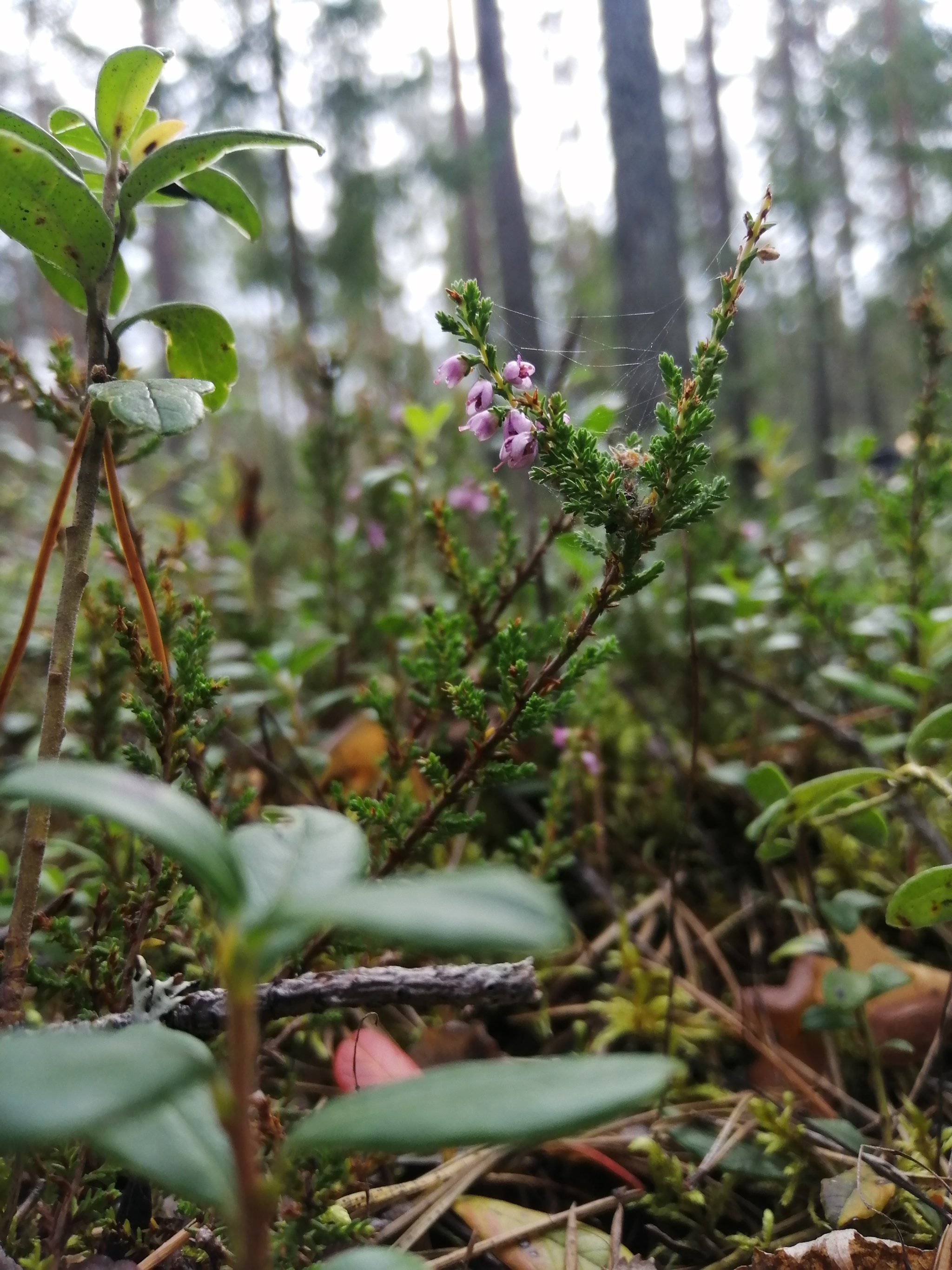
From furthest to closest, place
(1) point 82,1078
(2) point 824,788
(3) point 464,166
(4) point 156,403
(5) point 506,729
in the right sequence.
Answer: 1. (3) point 464,166
2. (2) point 824,788
3. (5) point 506,729
4. (4) point 156,403
5. (1) point 82,1078

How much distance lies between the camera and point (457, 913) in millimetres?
418

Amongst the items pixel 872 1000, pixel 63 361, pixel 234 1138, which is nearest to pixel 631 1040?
pixel 872 1000

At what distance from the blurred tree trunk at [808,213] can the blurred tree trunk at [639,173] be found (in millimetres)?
4532

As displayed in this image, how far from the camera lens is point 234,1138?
0.44 meters

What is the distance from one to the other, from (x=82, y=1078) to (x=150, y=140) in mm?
1004

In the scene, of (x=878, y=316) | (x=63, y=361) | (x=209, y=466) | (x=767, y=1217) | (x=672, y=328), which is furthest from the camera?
(x=878, y=316)

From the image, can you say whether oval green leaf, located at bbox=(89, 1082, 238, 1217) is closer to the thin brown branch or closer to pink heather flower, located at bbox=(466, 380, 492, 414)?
the thin brown branch

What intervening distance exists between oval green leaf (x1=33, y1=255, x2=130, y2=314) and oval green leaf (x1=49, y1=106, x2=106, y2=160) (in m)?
0.13

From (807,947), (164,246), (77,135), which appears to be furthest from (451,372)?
(164,246)

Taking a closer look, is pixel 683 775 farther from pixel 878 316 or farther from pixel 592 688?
pixel 878 316

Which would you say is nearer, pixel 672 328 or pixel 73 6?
pixel 672 328

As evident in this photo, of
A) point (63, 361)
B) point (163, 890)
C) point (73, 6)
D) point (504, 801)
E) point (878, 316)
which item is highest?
point (73, 6)

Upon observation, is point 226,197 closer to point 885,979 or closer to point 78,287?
point 78,287

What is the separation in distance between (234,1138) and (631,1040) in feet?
3.52
